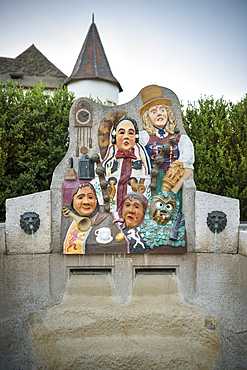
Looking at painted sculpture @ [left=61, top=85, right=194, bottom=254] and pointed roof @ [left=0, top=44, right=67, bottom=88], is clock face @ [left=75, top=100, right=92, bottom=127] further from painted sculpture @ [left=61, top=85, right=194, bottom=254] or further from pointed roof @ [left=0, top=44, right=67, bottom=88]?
pointed roof @ [left=0, top=44, right=67, bottom=88]

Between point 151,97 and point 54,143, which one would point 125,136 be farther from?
point 54,143

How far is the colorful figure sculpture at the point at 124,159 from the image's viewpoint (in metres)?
4.96

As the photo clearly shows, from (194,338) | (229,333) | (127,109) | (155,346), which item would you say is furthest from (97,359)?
(127,109)

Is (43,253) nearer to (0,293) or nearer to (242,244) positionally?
(0,293)

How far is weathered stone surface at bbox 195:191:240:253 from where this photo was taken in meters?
4.82

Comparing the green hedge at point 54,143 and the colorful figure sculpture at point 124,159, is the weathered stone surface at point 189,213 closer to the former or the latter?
the colorful figure sculpture at point 124,159

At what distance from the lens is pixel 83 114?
5039mm

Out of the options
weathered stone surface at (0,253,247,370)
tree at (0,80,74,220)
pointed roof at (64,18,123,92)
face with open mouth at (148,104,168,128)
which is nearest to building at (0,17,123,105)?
pointed roof at (64,18,123,92)

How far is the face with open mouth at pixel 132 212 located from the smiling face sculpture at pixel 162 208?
18 centimetres

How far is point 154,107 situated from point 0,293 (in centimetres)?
347

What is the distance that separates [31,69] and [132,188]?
16335 mm

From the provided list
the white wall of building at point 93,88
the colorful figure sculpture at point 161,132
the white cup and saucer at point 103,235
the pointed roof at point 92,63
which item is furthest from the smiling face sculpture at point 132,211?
the pointed roof at point 92,63

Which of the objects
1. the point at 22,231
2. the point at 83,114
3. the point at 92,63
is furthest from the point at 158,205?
the point at 92,63

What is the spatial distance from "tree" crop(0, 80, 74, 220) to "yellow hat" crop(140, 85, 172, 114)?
2906 mm
